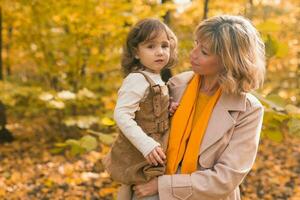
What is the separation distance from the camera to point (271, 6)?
7.98 metres

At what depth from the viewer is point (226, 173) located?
1.84 metres

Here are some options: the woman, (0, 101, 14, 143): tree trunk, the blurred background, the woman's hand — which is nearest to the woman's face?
the woman

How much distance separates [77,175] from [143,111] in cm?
378

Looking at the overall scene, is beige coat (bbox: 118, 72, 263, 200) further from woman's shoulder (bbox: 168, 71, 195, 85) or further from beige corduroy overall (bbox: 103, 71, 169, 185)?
woman's shoulder (bbox: 168, 71, 195, 85)

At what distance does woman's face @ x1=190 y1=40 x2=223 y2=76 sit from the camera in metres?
1.88

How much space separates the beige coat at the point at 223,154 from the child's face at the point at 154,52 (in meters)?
0.34

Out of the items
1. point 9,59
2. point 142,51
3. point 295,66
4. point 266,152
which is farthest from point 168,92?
point 9,59

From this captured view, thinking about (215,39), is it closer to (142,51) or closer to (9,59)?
(142,51)

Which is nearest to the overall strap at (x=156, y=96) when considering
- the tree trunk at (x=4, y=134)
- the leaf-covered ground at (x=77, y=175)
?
the leaf-covered ground at (x=77, y=175)

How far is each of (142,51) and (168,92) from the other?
10.0 inches

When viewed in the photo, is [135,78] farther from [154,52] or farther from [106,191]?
[106,191]

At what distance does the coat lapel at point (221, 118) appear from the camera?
1890 mm

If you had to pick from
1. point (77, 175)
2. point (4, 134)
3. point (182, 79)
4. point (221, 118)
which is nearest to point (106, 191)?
point (77, 175)

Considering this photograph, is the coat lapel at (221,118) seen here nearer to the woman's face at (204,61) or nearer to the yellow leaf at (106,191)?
the woman's face at (204,61)
